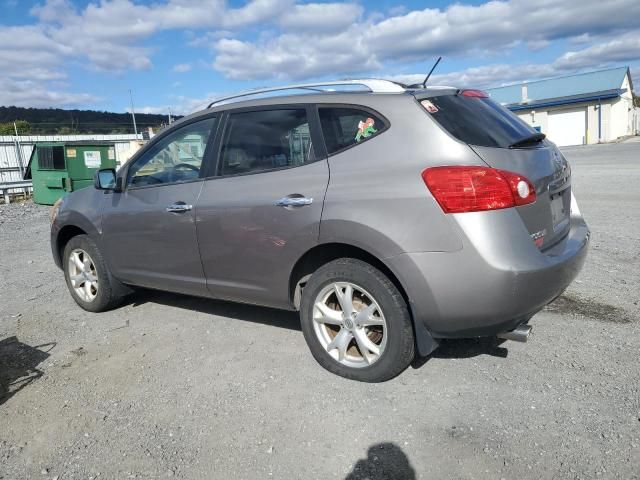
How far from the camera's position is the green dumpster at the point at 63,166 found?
51.5ft

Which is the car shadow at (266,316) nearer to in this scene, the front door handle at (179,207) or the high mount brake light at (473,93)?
the front door handle at (179,207)

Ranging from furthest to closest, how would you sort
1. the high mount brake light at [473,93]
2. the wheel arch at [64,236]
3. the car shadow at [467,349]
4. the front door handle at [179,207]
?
1. the wheel arch at [64,236]
2. the front door handle at [179,207]
3. the car shadow at [467,349]
4. the high mount brake light at [473,93]

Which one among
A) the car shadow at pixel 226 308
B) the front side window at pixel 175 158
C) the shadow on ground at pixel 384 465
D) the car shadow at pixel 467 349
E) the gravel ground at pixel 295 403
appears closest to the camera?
the shadow on ground at pixel 384 465

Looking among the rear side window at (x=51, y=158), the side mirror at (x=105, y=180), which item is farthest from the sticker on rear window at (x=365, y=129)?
the rear side window at (x=51, y=158)

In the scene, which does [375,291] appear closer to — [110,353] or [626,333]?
[626,333]

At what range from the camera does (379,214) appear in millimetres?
3086

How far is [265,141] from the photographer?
3.79 metres

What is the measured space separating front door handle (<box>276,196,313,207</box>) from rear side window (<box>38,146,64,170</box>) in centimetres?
1440

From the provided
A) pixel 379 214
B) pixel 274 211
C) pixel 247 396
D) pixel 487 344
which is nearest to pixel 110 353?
pixel 247 396

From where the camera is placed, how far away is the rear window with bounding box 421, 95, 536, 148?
3.11 metres

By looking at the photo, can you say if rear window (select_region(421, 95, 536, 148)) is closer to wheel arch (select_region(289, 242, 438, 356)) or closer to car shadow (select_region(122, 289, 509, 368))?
wheel arch (select_region(289, 242, 438, 356))

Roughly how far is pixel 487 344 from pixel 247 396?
1730 millimetres

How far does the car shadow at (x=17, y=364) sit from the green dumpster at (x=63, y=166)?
483 inches

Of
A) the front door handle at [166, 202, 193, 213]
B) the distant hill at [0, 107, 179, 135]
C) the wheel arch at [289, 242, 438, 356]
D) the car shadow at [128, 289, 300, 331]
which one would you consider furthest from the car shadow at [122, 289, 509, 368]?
the distant hill at [0, 107, 179, 135]
